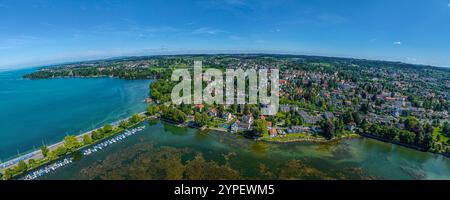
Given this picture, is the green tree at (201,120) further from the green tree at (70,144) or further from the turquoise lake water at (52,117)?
the green tree at (70,144)

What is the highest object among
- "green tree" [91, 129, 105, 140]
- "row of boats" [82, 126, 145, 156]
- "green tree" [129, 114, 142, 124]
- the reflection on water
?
"green tree" [129, 114, 142, 124]

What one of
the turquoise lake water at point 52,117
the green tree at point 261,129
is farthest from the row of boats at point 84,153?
the green tree at point 261,129

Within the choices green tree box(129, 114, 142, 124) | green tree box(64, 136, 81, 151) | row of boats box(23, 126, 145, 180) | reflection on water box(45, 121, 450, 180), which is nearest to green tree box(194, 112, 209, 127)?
reflection on water box(45, 121, 450, 180)

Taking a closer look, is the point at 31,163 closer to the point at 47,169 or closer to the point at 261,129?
the point at 47,169

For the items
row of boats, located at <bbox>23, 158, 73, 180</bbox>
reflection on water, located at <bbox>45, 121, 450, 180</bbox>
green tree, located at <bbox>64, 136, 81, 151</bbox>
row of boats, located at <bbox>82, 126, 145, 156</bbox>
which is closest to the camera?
row of boats, located at <bbox>23, 158, 73, 180</bbox>

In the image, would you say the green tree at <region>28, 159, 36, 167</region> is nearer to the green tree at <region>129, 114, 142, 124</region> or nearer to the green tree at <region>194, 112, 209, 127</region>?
the green tree at <region>129, 114, 142, 124</region>

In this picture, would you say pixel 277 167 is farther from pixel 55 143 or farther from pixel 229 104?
pixel 55 143
